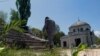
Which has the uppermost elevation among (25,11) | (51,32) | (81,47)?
(25,11)

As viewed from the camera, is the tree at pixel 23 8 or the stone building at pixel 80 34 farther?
the stone building at pixel 80 34

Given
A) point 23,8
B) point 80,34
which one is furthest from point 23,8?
point 80,34

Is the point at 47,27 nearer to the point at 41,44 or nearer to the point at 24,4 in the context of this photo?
the point at 41,44

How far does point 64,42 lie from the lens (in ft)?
166

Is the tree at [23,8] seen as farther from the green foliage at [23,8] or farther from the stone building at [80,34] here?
the stone building at [80,34]

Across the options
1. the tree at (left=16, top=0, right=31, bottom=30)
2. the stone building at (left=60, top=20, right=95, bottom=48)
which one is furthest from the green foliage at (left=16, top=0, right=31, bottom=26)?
the stone building at (left=60, top=20, right=95, bottom=48)

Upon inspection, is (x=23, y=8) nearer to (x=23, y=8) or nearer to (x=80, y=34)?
(x=23, y=8)

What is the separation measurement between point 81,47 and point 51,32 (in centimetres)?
733

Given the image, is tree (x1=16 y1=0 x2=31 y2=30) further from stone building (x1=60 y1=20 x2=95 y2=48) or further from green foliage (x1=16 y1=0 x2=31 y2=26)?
stone building (x1=60 y1=20 x2=95 y2=48)

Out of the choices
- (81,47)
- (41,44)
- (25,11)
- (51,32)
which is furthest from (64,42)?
(81,47)

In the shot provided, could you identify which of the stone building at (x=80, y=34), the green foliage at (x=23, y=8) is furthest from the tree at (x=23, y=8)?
the stone building at (x=80, y=34)

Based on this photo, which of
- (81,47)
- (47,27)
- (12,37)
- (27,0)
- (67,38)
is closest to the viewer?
(81,47)

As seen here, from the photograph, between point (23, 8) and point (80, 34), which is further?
point (80, 34)

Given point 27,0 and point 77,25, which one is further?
point 77,25
